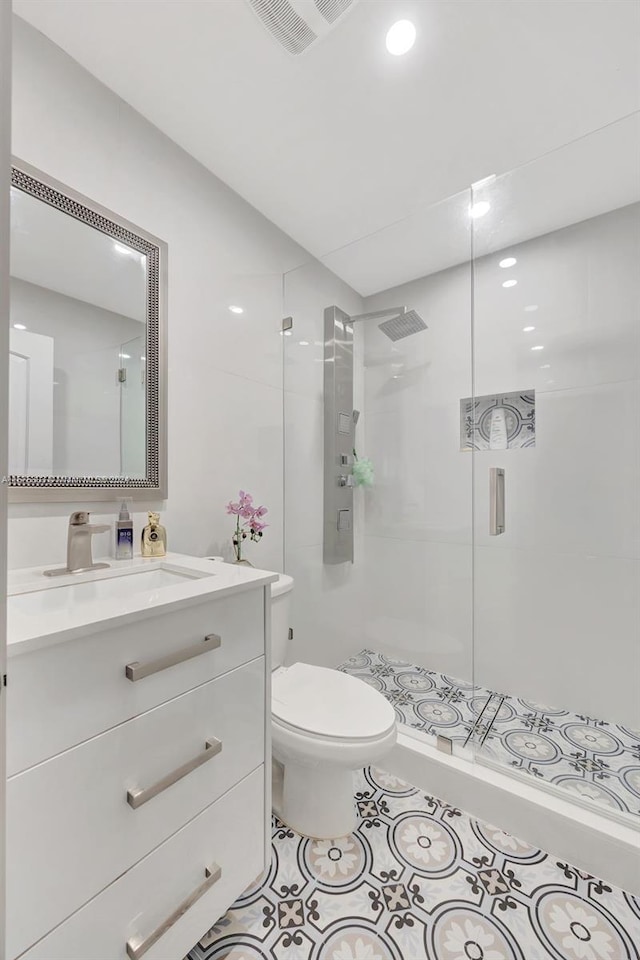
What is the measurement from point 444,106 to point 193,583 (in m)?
1.69

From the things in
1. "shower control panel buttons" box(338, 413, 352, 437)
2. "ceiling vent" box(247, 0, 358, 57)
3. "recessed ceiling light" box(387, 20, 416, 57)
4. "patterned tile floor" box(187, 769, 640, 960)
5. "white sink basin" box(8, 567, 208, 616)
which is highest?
"recessed ceiling light" box(387, 20, 416, 57)

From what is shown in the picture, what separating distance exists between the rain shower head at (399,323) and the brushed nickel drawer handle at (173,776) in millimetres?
1909

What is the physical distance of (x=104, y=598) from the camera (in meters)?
0.84

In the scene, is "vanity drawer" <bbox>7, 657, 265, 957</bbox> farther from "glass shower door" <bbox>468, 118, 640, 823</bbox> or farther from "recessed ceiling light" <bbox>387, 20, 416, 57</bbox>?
"recessed ceiling light" <bbox>387, 20, 416, 57</bbox>

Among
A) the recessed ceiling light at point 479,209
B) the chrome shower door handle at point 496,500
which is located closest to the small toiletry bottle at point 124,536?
the chrome shower door handle at point 496,500

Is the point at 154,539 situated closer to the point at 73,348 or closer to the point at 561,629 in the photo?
the point at 73,348

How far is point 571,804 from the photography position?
125 centimetres

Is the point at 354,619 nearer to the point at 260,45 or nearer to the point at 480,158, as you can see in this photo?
the point at 480,158

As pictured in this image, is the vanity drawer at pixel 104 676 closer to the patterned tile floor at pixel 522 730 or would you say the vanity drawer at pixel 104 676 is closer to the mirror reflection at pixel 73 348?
the mirror reflection at pixel 73 348

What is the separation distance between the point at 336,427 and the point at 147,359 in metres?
1.05

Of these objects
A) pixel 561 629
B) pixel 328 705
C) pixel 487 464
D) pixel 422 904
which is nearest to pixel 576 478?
pixel 487 464

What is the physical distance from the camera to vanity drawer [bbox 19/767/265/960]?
→ 67 cm

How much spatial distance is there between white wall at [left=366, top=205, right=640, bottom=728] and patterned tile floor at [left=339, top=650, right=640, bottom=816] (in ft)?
0.26

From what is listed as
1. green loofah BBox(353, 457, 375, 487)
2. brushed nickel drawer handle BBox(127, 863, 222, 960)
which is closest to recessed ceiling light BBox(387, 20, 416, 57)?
green loofah BBox(353, 457, 375, 487)
